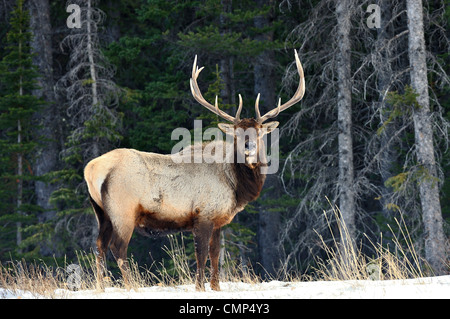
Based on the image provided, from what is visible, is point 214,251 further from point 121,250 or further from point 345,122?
point 345,122

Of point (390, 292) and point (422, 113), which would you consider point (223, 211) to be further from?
point (422, 113)

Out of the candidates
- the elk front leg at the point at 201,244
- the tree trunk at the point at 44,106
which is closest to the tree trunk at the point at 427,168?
the elk front leg at the point at 201,244

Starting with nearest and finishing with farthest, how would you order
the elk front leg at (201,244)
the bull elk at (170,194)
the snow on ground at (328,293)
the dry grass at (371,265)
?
1. the snow on ground at (328,293)
2. the dry grass at (371,265)
3. the elk front leg at (201,244)
4. the bull elk at (170,194)

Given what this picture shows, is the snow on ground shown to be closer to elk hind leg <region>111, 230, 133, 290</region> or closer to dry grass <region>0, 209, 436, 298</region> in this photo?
dry grass <region>0, 209, 436, 298</region>

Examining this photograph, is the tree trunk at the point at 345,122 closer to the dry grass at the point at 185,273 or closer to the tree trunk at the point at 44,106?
the dry grass at the point at 185,273

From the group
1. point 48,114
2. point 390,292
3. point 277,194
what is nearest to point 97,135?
point 48,114

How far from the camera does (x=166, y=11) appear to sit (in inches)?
709

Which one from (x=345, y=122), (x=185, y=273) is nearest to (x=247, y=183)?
(x=185, y=273)

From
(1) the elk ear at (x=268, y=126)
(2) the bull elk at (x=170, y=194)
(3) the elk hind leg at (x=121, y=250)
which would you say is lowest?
(3) the elk hind leg at (x=121, y=250)

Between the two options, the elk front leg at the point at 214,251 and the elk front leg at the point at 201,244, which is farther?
the elk front leg at the point at 214,251

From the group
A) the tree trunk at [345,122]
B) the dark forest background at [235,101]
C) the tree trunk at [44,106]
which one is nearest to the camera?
the tree trunk at [345,122]

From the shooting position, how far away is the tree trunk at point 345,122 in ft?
48.3

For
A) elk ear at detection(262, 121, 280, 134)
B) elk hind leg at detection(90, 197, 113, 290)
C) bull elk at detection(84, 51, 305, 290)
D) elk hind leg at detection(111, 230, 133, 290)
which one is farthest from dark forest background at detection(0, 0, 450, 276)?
elk hind leg at detection(111, 230, 133, 290)

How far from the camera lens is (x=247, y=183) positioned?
29.4ft
